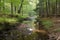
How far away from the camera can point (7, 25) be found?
21.0 metres

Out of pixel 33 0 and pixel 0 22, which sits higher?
pixel 33 0

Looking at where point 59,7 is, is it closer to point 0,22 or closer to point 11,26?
point 11,26

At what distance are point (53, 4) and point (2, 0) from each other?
14.3 meters

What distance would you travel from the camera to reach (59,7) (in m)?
38.1

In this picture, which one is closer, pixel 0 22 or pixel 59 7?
pixel 0 22

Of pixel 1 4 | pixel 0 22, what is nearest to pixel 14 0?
pixel 1 4

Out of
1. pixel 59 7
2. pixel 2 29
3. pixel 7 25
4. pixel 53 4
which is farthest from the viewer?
pixel 53 4

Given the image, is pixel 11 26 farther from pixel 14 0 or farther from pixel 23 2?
pixel 23 2

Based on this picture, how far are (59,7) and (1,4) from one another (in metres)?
14.8

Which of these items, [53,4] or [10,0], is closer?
[10,0]

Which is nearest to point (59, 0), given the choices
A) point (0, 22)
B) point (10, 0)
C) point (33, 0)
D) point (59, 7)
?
point (59, 7)

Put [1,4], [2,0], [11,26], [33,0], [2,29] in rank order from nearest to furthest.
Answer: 1. [2,29]
2. [11,26]
3. [1,4]
4. [2,0]
5. [33,0]

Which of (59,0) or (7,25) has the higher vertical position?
(59,0)

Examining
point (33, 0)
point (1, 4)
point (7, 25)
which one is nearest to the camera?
point (7, 25)
